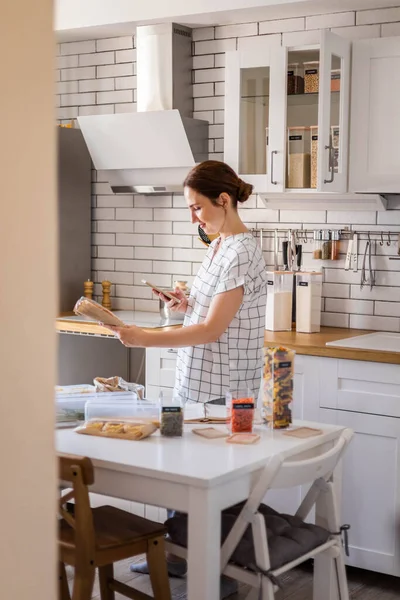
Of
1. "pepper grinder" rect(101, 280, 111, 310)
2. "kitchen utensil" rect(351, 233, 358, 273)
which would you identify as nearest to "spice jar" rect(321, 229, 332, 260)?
"kitchen utensil" rect(351, 233, 358, 273)

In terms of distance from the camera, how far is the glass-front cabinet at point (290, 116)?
13.1 ft

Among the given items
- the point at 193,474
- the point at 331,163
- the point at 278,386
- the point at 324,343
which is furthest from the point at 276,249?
the point at 193,474

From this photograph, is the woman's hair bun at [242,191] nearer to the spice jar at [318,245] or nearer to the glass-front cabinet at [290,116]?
the glass-front cabinet at [290,116]

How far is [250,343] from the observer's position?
3137 millimetres

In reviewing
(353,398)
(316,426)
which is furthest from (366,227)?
(316,426)

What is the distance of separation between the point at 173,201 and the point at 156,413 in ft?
7.75

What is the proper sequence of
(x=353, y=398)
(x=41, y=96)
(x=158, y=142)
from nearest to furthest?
1. (x=41, y=96)
2. (x=353, y=398)
3. (x=158, y=142)

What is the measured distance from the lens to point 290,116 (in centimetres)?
414

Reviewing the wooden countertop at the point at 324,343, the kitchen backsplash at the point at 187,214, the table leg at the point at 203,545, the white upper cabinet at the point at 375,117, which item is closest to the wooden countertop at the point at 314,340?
the wooden countertop at the point at 324,343

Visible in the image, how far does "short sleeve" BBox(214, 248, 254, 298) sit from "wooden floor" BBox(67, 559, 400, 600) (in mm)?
1333

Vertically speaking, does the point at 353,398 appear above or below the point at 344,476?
above

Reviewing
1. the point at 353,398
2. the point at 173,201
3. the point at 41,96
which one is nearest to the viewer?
the point at 41,96

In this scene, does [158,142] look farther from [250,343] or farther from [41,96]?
[41,96]

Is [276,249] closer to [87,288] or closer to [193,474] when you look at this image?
[87,288]
